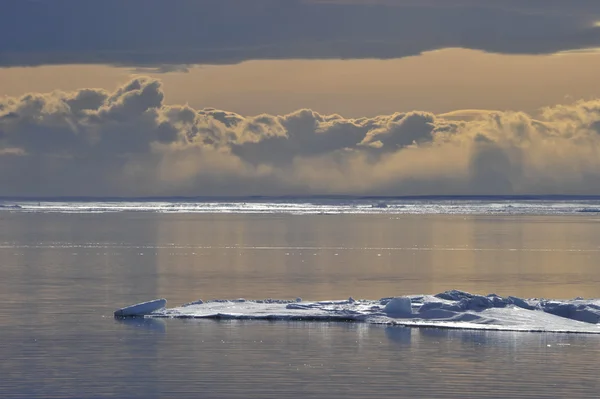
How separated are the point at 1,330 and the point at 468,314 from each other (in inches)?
666

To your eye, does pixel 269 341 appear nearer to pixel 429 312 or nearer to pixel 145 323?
pixel 145 323

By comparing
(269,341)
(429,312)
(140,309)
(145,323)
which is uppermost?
(140,309)

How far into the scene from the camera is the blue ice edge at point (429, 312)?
40.3m

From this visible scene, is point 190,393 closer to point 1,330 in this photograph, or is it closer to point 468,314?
point 1,330

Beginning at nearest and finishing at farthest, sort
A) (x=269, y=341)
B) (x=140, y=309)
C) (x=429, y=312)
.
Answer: (x=269, y=341) → (x=429, y=312) → (x=140, y=309)

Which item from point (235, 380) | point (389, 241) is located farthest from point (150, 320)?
point (389, 241)

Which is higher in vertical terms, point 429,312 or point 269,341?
point 429,312

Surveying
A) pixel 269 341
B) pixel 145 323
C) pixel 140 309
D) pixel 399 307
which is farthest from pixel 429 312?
pixel 140 309

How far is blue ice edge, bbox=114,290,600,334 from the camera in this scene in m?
40.3

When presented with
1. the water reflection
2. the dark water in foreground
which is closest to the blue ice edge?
the water reflection

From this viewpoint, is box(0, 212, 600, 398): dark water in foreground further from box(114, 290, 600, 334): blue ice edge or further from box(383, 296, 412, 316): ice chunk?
box(383, 296, 412, 316): ice chunk

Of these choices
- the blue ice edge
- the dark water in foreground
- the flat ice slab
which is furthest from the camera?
the flat ice slab

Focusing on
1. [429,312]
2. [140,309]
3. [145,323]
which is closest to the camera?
[145,323]

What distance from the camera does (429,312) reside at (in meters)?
41.7
